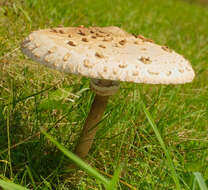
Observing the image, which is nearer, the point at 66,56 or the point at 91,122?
the point at 66,56

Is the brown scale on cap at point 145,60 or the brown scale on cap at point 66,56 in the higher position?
the brown scale on cap at point 66,56

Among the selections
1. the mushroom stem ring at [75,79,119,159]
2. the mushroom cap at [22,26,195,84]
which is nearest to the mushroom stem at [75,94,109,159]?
the mushroom stem ring at [75,79,119,159]

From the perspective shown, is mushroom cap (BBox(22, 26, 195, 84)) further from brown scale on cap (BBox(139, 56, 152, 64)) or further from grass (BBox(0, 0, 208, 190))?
grass (BBox(0, 0, 208, 190))

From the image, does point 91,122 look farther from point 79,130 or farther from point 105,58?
point 105,58

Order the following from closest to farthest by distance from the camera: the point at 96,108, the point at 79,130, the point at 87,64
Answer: the point at 87,64 < the point at 96,108 < the point at 79,130

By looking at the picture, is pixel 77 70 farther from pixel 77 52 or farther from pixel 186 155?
pixel 186 155

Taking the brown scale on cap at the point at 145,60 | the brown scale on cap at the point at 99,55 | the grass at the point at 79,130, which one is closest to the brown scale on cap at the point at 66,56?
the brown scale on cap at the point at 99,55

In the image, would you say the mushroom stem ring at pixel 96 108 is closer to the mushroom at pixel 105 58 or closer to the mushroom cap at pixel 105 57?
the mushroom at pixel 105 58

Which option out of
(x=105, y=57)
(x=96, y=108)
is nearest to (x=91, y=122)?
(x=96, y=108)
